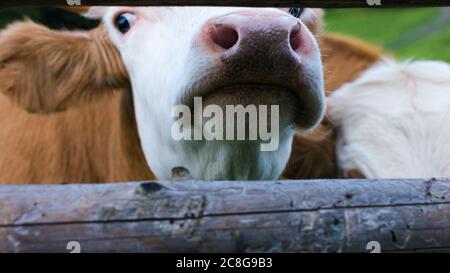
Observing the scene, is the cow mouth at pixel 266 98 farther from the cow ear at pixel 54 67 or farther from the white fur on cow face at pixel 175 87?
the cow ear at pixel 54 67

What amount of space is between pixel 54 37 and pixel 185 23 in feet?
2.43

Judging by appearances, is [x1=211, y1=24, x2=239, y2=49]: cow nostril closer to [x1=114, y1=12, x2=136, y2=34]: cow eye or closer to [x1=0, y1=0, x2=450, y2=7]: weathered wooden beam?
[x1=0, y1=0, x2=450, y2=7]: weathered wooden beam

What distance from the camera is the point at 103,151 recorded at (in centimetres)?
307

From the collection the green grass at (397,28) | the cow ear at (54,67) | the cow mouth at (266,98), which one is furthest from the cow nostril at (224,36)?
the green grass at (397,28)

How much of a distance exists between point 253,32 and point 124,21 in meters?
0.91

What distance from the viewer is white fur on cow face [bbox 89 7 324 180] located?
2.09 meters

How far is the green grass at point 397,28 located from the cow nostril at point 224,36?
657cm

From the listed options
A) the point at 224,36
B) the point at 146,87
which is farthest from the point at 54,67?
the point at 224,36

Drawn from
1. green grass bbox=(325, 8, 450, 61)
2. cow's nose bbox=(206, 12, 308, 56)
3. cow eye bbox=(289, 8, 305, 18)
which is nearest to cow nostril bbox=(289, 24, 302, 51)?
cow's nose bbox=(206, 12, 308, 56)

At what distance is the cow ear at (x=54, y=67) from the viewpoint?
277 centimetres

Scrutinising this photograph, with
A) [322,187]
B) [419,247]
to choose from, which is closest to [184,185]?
[322,187]

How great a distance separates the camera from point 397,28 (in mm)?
12141

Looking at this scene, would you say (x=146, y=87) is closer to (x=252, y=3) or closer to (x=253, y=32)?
(x=253, y=32)

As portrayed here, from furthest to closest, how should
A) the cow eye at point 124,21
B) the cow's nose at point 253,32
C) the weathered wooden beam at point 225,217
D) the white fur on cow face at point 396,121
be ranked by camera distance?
1. the white fur on cow face at point 396,121
2. the cow eye at point 124,21
3. the cow's nose at point 253,32
4. the weathered wooden beam at point 225,217
